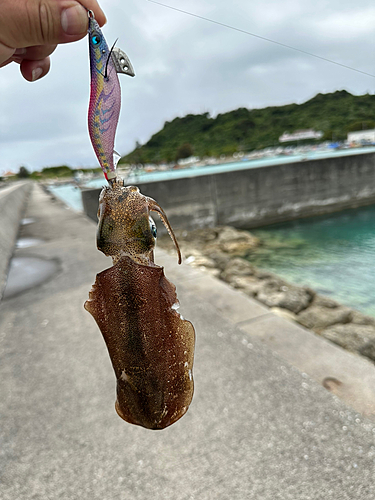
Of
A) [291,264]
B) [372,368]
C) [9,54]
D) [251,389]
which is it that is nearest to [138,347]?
[9,54]

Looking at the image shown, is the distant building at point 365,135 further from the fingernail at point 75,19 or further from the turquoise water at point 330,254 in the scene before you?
the fingernail at point 75,19

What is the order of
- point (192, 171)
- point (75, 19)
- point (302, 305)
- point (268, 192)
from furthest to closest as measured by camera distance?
point (192, 171) → point (268, 192) → point (302, 305) → point (75, 19)

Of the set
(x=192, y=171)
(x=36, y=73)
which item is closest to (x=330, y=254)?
(x=36, y=73)

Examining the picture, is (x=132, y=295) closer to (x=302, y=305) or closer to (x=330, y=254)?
(x=302, y=305)

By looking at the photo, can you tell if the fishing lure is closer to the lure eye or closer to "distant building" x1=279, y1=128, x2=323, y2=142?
the lure eye

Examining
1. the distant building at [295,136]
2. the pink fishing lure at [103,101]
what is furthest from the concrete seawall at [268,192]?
the pink fishing lure at [103,101]

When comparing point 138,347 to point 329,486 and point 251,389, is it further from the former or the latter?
point 251,389
